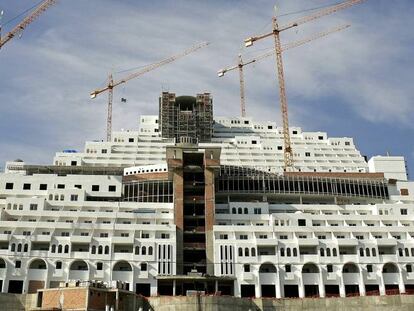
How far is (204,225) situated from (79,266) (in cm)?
2581

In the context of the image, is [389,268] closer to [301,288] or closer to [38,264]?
[301,288]

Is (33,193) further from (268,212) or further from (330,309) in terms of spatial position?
(330,309)

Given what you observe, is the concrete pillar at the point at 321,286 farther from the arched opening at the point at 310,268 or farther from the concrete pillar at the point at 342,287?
the concrete pillar at the point at 342,287

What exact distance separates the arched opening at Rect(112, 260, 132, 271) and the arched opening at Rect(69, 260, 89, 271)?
558 centimetres

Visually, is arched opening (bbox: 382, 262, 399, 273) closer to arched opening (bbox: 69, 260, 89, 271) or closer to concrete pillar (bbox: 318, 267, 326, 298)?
concrete pillar (bbox: 318, 267, 326, 298)

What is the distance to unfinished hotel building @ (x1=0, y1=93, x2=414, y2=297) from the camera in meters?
98.5

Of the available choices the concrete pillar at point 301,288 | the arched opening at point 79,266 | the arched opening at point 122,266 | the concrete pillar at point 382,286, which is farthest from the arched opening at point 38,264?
the concrete pillar at point 382,286

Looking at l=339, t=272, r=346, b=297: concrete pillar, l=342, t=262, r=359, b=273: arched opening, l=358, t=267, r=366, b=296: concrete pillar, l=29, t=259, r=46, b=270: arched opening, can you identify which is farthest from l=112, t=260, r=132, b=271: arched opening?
l=358, t=267, r=366, b=296: concrete pillar

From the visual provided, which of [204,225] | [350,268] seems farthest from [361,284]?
[204,225]

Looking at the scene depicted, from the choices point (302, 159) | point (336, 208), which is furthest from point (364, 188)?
point (302, 159)

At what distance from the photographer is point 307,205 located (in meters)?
119

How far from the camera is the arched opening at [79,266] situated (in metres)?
98.2

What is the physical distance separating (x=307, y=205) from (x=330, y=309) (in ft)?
102

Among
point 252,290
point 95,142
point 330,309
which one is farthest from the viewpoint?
point 95,142
